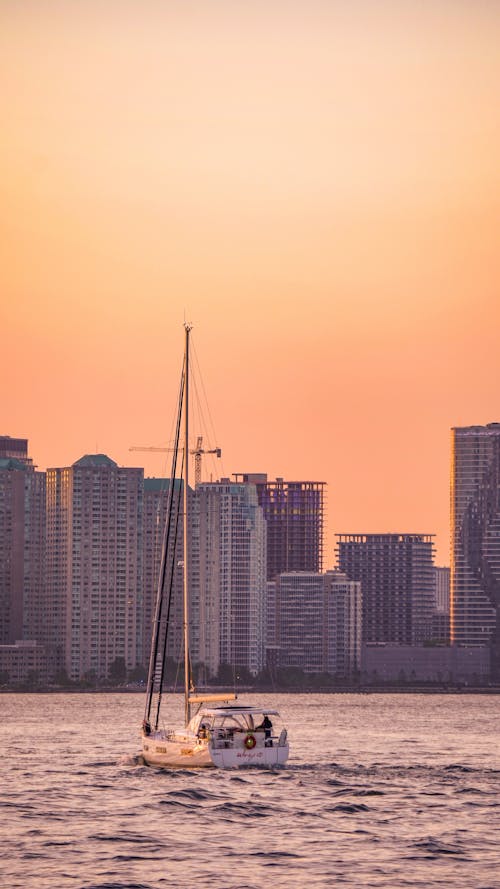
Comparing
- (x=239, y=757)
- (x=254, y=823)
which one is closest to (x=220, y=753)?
(x=239, y=757)

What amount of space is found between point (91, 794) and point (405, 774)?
18.5 m

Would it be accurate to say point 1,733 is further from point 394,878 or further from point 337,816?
point 394,878

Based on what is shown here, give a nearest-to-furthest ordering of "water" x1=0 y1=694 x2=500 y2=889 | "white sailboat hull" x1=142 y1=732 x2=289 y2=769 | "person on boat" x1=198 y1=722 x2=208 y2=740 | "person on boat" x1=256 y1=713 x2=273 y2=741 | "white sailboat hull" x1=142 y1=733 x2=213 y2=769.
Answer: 1. "water" x1=0 y1=694 x2=500 y2=889
2. "white sailboat hull" x1=142 y1=732 x2=289 y2=769
3. "person on boat" x1=198 y1=722 x2=208 y2=740
4. "white sailboat hull" x1=142 y1=733 x2=213 y2=769
5. "person on boat" x1=256 y1=713 x2=273 y2=741

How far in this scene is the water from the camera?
220 feet

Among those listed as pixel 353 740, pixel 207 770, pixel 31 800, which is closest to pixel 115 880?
pixel 31 800

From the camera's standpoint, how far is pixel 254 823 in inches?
3150

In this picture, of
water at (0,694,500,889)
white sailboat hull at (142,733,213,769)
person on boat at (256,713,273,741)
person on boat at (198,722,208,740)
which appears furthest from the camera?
person on boat at (256,713,273,741)

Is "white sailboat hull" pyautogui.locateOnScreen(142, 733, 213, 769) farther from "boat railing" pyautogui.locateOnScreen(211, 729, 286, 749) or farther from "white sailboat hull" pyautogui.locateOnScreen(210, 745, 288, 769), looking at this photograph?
"boat railing" pyautogui.locateOnScreen(211, 729, 286, 749)

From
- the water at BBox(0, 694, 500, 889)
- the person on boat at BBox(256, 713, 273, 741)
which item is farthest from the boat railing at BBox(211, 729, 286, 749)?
the water at BBox(0, 694, 500, 889)

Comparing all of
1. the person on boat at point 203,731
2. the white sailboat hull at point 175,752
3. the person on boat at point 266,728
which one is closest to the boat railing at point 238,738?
the person on boat at point 266,728

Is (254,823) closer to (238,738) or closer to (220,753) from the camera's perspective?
(220,753)

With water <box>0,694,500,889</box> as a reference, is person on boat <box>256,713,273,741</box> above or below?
above

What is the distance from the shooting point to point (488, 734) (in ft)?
536

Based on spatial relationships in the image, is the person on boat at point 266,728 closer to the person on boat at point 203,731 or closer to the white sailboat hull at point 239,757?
the white sailboat hull at point 239,757
